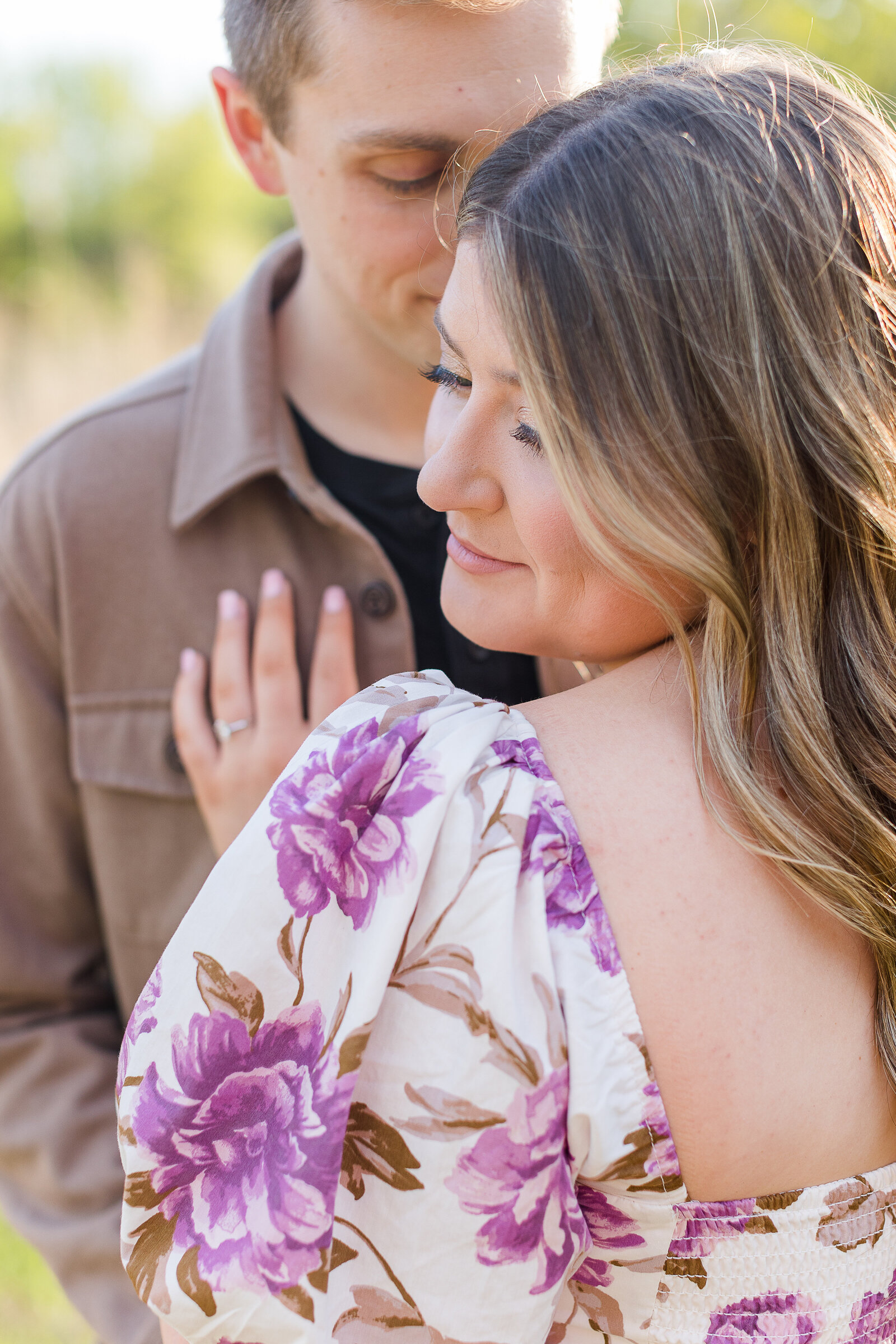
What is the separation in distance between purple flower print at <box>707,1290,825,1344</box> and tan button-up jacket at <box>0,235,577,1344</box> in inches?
39.4

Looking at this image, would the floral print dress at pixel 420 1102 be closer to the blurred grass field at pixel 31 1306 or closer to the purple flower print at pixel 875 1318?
the purple flower print at pixel 875 1318

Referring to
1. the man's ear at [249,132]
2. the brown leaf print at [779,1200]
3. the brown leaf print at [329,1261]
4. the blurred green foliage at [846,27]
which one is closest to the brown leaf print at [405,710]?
the brown leaf print at [329,1261]

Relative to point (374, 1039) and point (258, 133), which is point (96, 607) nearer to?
point (258, 133)

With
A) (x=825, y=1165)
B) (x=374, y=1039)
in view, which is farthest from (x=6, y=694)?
(x=825, y=1165)

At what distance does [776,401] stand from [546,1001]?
0.62 meters

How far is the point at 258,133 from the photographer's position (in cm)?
194

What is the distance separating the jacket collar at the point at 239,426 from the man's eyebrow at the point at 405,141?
47cm

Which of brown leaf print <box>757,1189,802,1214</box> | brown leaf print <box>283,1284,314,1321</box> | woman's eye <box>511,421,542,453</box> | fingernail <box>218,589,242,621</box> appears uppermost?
woman's eye <box>511,421,542,453</box>

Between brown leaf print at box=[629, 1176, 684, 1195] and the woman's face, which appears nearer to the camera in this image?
brown leaf print at box=[629, 1176, 684, 1195]

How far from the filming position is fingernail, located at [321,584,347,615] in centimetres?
181

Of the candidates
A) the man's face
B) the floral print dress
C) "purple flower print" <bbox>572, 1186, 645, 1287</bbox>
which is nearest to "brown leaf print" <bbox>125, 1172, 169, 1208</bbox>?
the floral print dress

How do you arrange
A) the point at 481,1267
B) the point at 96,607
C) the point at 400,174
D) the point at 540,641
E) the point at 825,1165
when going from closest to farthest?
the point at 481,1267, the point at 825,1165, the point at 540,641, the point at 400,174, the point at 96,607

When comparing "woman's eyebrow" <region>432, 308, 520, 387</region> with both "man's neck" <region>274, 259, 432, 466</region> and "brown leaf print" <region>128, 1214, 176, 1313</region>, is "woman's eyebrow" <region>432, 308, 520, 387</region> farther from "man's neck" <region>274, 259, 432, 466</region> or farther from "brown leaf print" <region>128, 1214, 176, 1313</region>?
"brown leaf print" <region>128, 1214, 176, 1313</region>

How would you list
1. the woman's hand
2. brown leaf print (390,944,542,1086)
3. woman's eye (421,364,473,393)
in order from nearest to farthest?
brown leaf print (390,944,542,1086)
woman's eye (421,364,473,393)
the woman's hand
